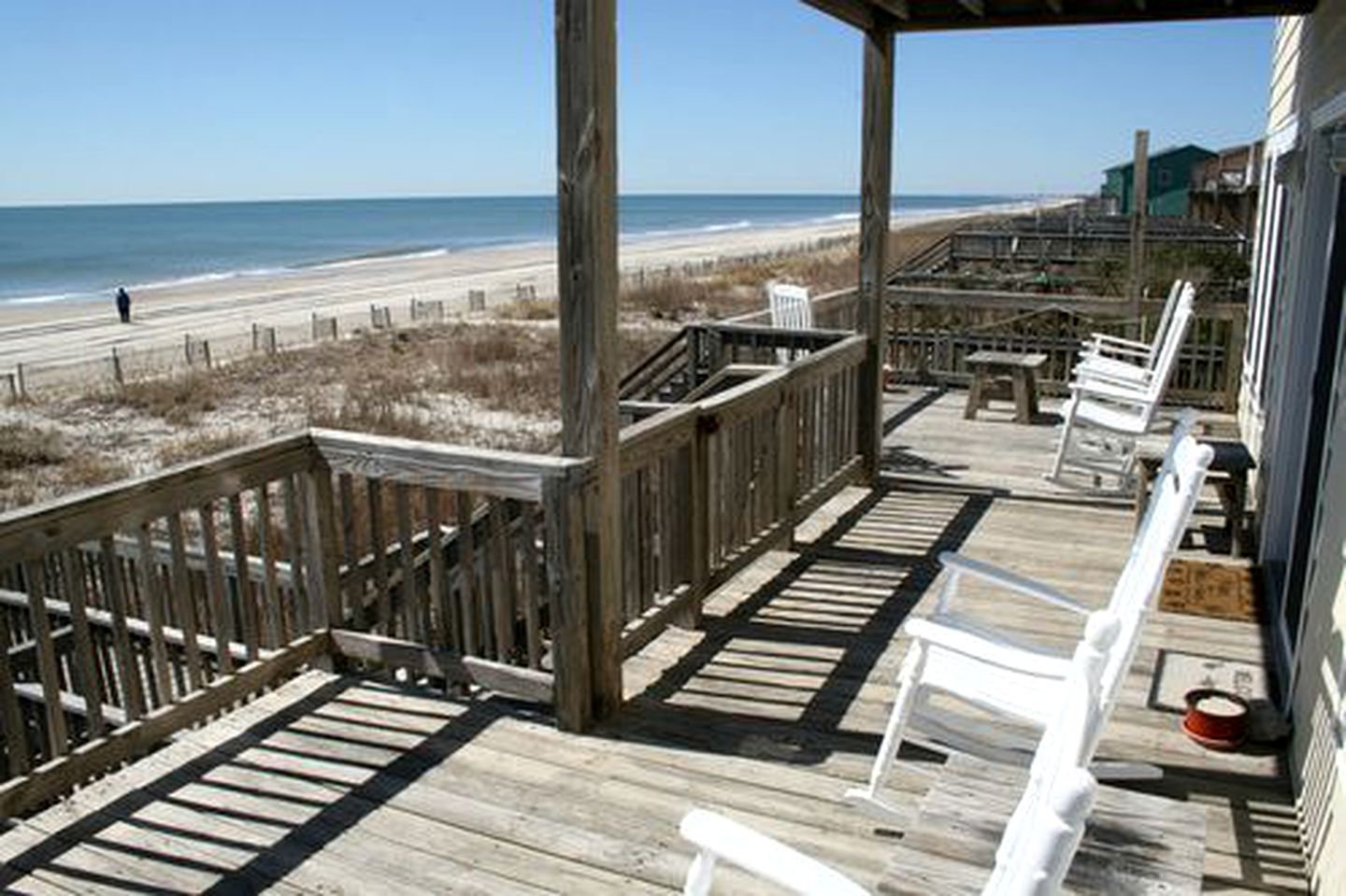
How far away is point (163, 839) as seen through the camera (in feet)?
9.23

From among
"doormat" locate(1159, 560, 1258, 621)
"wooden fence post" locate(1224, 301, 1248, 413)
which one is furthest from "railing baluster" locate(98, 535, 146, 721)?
"wooden fence post" locate(1224, 301, 1248, 413)

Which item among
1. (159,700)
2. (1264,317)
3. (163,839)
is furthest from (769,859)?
(1264,317)

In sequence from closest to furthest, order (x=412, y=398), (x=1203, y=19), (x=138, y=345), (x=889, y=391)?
(x=1203, y=19), (x=889, y=391), (x=412, y=398), (x=138, y=345)

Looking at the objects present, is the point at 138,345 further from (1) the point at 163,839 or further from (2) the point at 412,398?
(1) the point at 163,839

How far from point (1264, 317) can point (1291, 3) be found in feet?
5.68

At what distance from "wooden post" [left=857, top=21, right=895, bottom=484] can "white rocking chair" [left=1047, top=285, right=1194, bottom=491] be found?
1073 mm

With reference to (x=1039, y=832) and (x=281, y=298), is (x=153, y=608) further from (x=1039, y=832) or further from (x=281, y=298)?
(x=281, y=298)

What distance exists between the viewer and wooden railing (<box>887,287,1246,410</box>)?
8324 millimetres

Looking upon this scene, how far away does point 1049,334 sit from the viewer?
31.8ft

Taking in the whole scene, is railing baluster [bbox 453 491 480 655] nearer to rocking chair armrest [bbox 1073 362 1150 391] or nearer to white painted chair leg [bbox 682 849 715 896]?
white painted chair leg [bbox 682 849 715 896]

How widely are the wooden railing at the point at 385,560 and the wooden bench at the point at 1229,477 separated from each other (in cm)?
159

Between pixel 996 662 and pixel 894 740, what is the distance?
1.29ft

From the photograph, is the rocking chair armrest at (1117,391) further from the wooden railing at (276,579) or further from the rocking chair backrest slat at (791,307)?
the wooden railing at (276,579)

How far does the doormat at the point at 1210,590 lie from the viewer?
434cm
